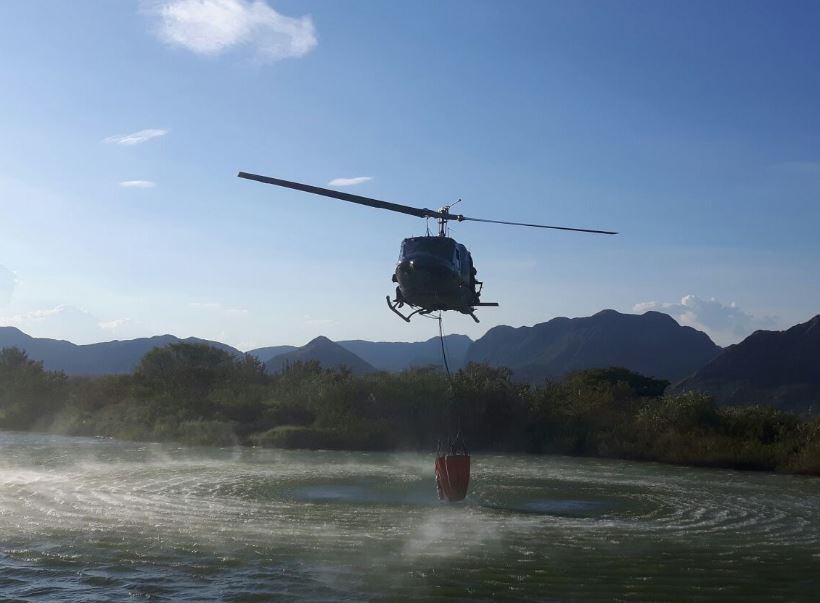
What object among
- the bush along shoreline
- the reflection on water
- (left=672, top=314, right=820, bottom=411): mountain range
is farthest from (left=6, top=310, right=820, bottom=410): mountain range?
the reflection on water

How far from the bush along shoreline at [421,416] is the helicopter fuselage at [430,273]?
11.8m

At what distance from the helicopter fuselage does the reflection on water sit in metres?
4.96

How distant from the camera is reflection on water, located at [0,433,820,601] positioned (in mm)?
13102

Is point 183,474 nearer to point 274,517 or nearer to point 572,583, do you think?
point 274,517

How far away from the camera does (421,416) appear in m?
42.4

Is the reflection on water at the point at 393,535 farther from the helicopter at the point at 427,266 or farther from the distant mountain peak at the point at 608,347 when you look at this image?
the distant mountain peak at the point at 608,347

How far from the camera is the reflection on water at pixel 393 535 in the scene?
43.0 ft

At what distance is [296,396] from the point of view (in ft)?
154

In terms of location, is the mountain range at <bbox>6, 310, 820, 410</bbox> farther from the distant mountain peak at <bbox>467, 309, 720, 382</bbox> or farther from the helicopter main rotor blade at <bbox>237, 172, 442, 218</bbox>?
the helicopter main rotor blade at <bbox>237, 172, 442, 218</bbox>

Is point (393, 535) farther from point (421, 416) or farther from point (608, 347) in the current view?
point (608, 347)

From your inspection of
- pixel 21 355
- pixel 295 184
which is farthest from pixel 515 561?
pixel 21 355

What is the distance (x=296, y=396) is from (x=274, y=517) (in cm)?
2799

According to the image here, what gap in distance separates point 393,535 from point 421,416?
2525cm

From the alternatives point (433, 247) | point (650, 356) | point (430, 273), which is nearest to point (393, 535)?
point (430, 273)
